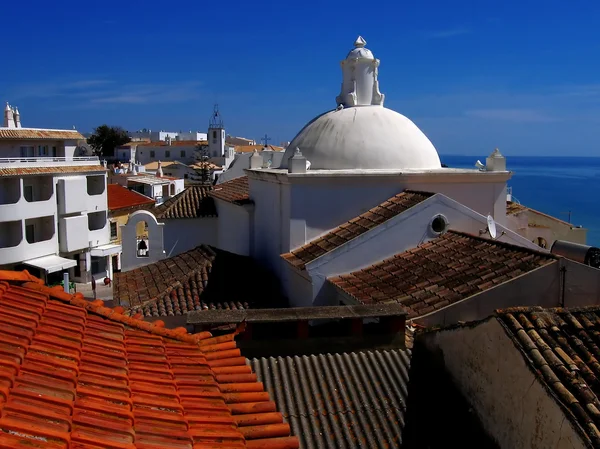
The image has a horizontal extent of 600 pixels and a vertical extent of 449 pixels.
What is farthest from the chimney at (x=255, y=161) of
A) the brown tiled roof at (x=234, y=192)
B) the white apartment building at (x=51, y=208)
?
the white apartment building at (x=51, y=208)

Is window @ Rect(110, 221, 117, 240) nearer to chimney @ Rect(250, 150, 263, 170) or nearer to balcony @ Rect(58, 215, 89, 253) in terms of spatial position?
balcony @ Rect(58, 215, 89, 253)

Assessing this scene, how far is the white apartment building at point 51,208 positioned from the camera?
31.9 metres

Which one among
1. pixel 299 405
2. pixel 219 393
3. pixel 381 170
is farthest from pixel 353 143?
pixel 219 393

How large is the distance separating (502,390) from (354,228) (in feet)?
29.0

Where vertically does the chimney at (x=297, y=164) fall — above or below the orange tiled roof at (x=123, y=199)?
above

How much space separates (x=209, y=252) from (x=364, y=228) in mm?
5136

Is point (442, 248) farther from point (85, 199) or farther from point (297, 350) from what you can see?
point (85, 199)

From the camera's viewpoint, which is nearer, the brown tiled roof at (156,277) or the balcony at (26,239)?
the brown tiled roof at (156,277)

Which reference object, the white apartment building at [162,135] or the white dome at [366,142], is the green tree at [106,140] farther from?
the white dome at [366,142]

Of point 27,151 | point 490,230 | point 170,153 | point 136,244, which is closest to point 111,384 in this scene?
point 490,230

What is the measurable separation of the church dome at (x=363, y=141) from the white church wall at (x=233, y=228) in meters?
2.67

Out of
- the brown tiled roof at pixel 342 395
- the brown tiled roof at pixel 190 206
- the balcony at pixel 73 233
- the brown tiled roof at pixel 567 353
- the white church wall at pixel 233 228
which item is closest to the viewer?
the brown tiled roof at pixel 567 353

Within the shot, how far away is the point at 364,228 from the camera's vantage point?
14.0 metres

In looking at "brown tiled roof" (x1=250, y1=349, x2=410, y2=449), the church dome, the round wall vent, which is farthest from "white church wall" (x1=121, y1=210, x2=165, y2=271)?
"brown tiled roof" (x1=250, y1=349, x2=410, y2=449)
